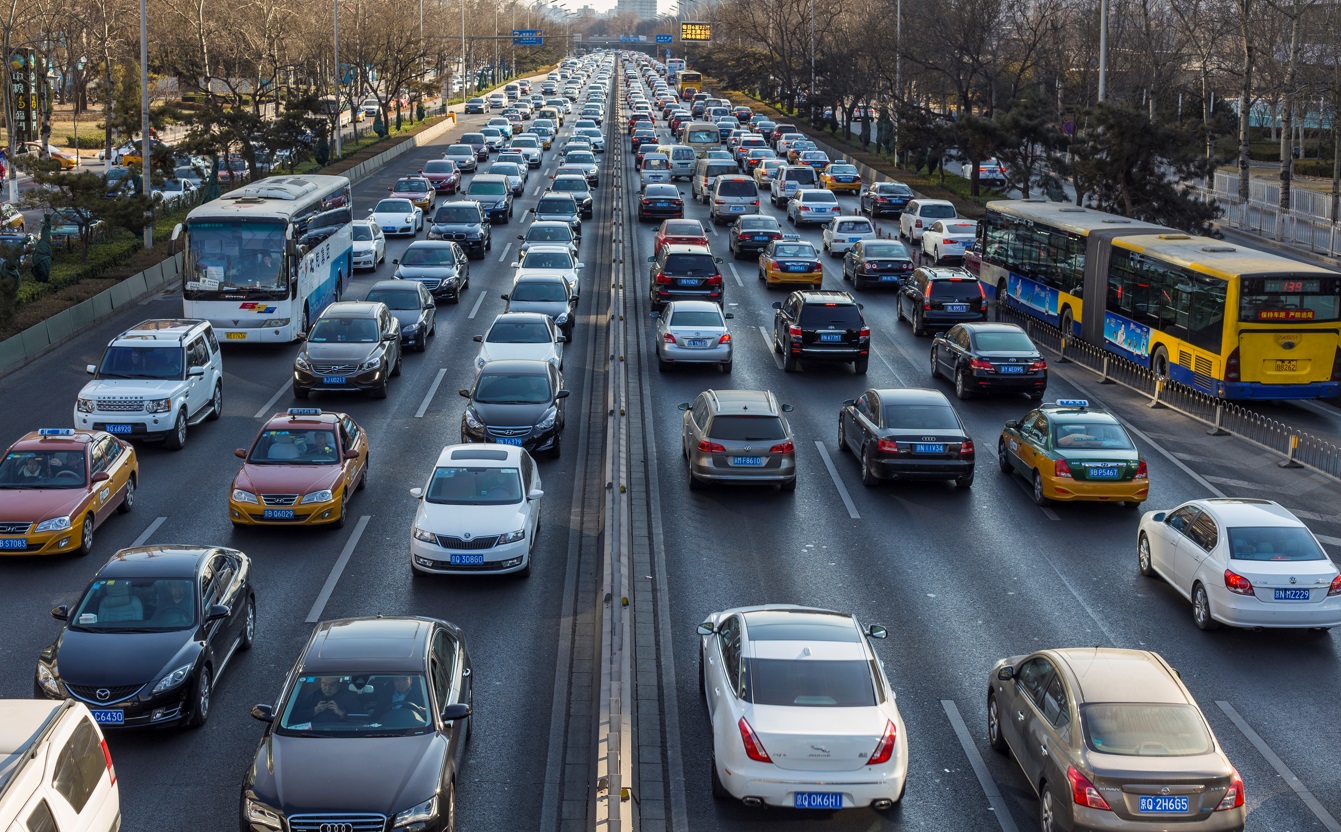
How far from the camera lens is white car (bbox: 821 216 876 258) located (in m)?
46.1

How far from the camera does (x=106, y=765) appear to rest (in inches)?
409

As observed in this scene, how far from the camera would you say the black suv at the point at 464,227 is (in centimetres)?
4494

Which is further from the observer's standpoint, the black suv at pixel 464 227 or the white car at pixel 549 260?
the black suv at pixel 464 227

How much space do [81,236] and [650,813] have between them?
1366 inches

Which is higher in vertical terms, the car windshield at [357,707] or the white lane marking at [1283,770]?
the car windshield at [357,707]

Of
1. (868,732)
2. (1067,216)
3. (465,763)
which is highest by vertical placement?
(1067,216)

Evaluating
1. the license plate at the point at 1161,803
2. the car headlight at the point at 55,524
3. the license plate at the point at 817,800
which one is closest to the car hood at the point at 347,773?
the license plate at the point at 817,800

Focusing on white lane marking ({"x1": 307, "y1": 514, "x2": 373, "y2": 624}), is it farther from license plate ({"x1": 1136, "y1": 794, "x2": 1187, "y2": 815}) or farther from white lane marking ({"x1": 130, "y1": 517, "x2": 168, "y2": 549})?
license plate ({"x1": 1136, "y1": 794, "x2": 1187, "y2": 815})

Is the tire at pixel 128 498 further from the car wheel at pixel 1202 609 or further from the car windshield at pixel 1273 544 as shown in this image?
the car windshield at pixel 1273 544

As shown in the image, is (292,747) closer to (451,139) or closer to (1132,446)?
(1132,446)

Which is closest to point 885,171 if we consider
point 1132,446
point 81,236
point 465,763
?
point 81,236

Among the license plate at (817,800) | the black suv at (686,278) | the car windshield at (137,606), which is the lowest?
the license plate at (817,800)

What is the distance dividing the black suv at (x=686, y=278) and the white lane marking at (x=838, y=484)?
36.8 ft

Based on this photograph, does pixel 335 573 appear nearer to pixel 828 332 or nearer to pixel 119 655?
pixel 119 655
